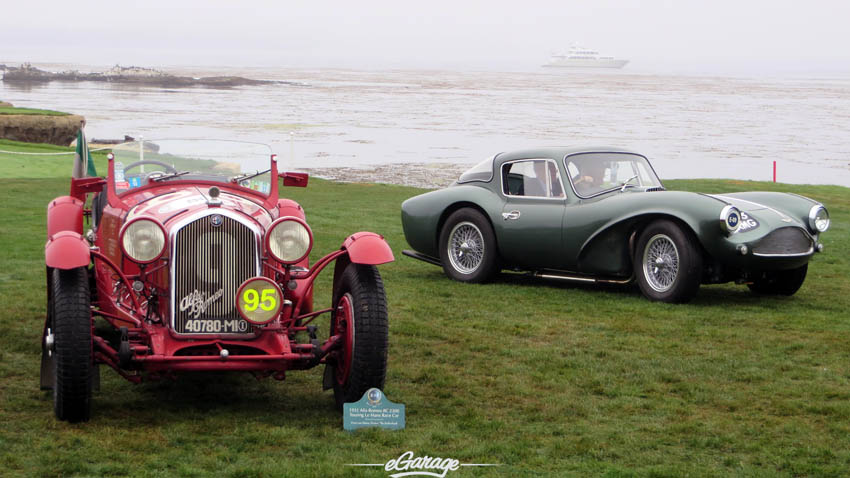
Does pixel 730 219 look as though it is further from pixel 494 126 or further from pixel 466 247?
pixel 494 126

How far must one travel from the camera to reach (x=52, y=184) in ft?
71.3

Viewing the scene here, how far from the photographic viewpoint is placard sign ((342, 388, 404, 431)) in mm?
5977

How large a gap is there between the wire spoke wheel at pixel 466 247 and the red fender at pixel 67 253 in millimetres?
6083

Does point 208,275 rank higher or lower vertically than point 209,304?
higher

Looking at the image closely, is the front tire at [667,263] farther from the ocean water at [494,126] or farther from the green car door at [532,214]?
the ocean water at [494,126]

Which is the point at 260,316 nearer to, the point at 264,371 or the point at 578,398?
the point at 264,371

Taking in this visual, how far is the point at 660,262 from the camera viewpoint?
10188mm

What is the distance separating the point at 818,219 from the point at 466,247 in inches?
149

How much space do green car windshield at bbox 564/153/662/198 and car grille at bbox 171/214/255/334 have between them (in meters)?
5.46

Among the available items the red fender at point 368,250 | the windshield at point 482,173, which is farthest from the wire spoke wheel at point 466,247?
the red fender at point 368,250

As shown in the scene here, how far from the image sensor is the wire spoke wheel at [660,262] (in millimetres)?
10070

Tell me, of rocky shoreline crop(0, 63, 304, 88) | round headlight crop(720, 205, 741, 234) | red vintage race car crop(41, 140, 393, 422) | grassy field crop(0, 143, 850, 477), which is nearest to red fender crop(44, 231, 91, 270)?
red vintage race car crop(41, 140, 393, 422)

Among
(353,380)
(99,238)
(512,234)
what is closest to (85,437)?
(353,380)

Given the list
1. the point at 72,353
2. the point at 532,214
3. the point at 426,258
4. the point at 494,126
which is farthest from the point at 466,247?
the point at 494,126
